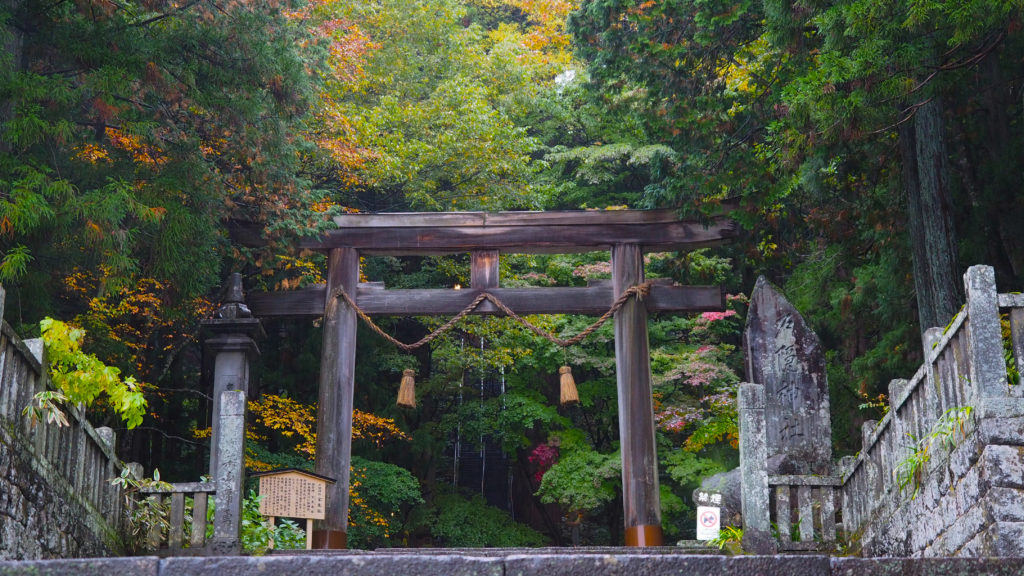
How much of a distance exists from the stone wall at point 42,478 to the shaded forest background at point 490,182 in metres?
2.35

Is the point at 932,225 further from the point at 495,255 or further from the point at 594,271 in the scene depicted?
the point at 594,271

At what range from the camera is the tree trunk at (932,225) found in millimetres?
9211

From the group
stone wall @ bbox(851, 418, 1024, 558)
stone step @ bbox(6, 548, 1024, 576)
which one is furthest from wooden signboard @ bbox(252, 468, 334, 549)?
stone step @ bbox(6, 548, 1024, 576)

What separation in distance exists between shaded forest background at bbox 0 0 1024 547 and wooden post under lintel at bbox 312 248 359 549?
0.74 meters

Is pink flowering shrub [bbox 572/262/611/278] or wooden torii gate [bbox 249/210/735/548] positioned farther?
pink flowering shrub [bbox 572/262/611/278]

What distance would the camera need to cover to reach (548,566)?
10.9 ft

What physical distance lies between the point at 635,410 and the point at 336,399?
11.3ft

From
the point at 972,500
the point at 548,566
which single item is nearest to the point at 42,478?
the point at 548,566

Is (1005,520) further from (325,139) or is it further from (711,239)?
(325,139)

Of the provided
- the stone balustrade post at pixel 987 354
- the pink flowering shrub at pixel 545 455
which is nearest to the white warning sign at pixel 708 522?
the stone balustrade post at pixel 987 354

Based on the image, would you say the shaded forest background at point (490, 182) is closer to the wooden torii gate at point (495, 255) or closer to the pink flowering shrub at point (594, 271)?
the pink flowering shrub at point (594, 271)

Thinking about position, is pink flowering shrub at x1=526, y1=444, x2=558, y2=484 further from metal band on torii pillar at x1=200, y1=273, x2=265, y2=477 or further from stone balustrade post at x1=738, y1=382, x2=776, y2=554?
stone balustrade post at x1=738, y1=382, x2=776, y2=554

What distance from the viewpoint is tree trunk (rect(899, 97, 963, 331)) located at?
9211 mm

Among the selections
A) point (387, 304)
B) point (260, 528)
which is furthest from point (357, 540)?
point (260, 528)
